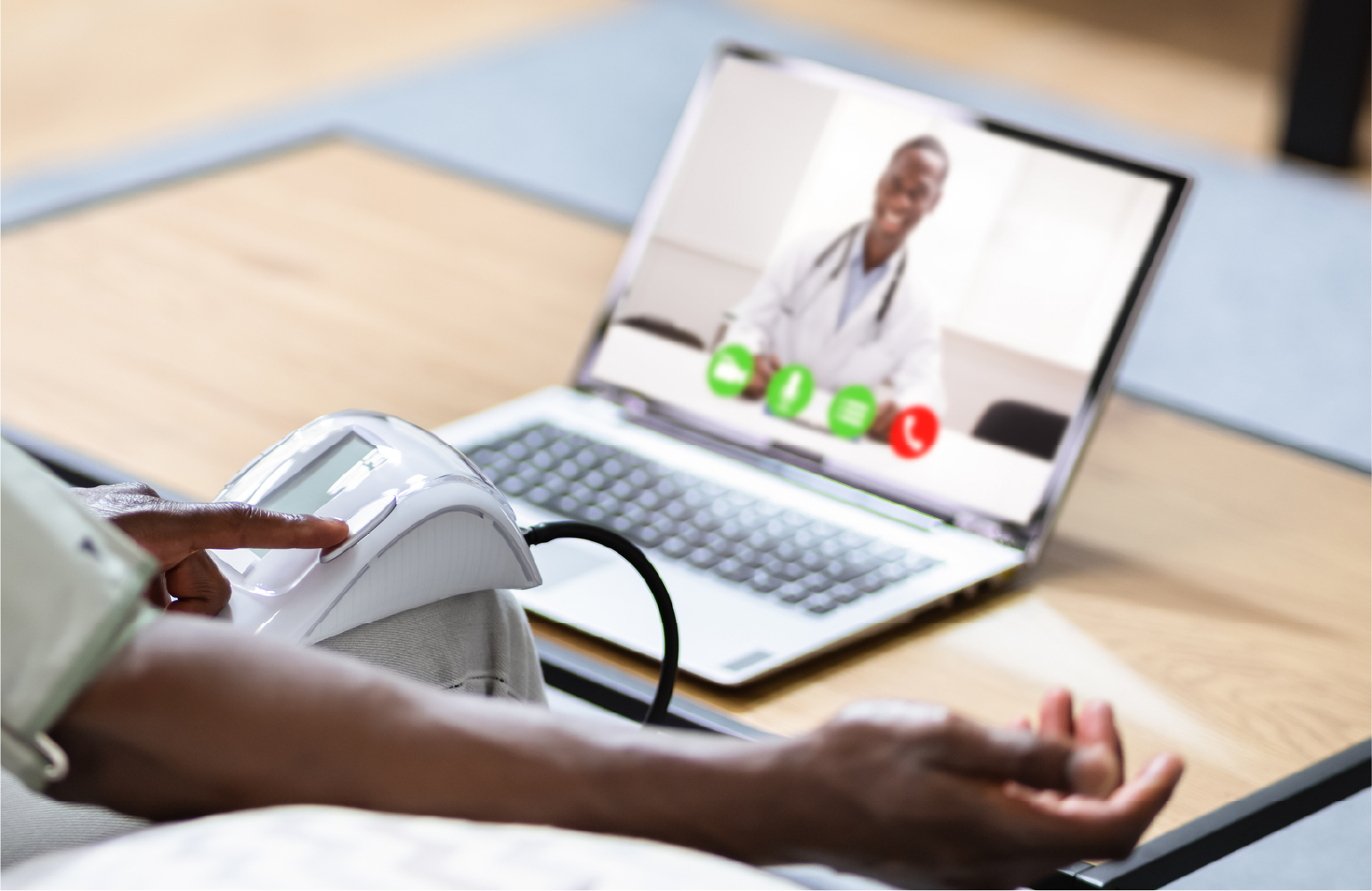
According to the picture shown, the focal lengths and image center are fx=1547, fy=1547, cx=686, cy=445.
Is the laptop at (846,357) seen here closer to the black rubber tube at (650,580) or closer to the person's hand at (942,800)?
the black rubber tube at (650,580)

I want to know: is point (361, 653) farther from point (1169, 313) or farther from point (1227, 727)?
point (1169, 313)

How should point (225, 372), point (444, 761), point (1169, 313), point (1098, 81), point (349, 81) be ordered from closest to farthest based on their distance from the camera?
point (444, 761)
point (225, 372)
point (1169, 313)
point (349, 81)
point (1098, 81)

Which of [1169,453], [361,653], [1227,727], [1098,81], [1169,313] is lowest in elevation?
[361,653]

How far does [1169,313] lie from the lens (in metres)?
2.22

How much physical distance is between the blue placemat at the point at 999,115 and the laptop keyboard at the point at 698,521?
0.84m

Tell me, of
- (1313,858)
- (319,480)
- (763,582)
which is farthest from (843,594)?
(1313,858)

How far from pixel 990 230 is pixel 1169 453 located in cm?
20

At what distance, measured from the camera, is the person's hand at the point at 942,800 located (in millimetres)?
426

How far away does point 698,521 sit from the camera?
0.81 meters

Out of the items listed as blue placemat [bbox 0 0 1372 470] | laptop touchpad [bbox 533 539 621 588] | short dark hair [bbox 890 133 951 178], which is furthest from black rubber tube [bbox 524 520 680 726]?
blue placemat [bbox 0 0 1372 470]

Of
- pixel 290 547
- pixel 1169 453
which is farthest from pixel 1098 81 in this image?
pixel 290 547

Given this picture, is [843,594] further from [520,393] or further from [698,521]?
[520,393]

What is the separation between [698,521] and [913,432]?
0.45ft

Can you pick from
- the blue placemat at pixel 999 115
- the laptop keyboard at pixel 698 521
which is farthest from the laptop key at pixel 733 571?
the blue placemat at pixel 999 115
